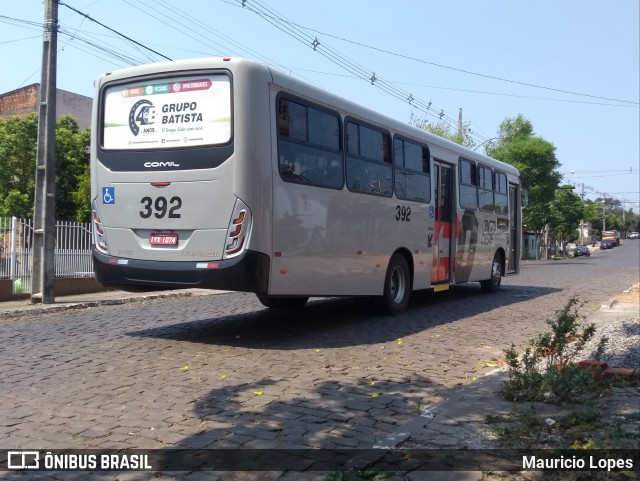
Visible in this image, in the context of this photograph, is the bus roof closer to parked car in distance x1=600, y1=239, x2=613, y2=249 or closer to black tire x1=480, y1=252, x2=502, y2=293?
black tire x1=480, y1=252, x2=502, y2=293

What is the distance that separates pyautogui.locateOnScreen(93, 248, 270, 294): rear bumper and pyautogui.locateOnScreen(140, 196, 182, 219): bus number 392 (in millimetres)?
591

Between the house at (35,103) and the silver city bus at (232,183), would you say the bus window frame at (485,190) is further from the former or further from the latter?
the house at (35,103)

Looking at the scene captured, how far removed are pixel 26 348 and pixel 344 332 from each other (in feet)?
14.1

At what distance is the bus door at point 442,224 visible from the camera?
41.0ft

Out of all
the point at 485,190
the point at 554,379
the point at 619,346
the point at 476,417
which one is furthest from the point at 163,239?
the point at 485,190

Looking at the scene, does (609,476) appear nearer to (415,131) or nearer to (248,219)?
(248,219)

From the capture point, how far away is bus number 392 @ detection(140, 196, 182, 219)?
7.86m

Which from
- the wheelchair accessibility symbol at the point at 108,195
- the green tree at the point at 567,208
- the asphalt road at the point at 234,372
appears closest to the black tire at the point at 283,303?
the asphalt road at the point at 234,372

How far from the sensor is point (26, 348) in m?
8.04

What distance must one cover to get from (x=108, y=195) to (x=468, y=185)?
834 centimetres

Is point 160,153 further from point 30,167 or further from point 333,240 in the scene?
point 30,167

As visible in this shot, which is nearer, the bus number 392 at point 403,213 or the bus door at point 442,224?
the bus number 392 at point 403,213

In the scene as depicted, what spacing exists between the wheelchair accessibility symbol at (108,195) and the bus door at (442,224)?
6.40 meters

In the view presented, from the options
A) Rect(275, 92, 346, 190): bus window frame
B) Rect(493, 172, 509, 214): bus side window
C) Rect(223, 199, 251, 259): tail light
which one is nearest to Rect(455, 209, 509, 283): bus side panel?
Rect(493, 172, 509, 214): bus side window
